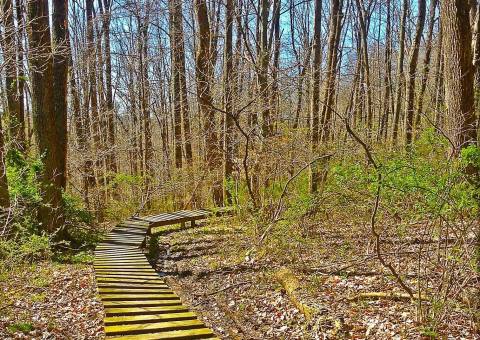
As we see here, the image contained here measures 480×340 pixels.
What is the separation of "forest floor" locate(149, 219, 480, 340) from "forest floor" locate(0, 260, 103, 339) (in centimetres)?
148

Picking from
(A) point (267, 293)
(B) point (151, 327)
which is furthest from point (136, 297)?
(A) point (267, 293)

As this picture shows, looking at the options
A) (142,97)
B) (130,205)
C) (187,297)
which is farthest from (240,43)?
(187,297)

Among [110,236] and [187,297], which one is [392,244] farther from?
[110,236]

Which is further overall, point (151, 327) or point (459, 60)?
point (459, 60)

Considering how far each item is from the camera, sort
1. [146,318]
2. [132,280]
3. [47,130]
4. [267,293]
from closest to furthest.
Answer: [146,318], [132,280], [267,293], [47,130]

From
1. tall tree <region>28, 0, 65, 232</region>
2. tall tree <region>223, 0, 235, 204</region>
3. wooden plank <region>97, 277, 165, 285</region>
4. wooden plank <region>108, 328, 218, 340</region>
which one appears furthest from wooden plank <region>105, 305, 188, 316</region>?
tall tree <region>223, 0, 235, 204</region>

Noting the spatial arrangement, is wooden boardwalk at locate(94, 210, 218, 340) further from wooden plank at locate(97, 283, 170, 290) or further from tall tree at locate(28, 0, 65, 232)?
tall tree at locate(28, 0, 65, 232)

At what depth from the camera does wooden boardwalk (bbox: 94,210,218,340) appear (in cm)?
430

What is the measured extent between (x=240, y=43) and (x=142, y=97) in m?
4.54

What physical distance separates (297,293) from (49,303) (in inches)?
138

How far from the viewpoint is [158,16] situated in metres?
19.7

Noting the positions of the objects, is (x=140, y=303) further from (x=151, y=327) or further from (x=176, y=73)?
(x=176, y=73)

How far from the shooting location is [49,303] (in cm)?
587

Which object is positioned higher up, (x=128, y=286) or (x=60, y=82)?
(x=60, y=82)
